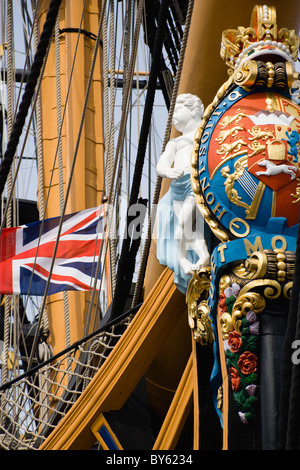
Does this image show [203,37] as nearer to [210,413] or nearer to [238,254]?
[238,254]

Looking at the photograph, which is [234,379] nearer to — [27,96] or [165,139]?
[27,96]

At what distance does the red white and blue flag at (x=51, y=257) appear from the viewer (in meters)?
7.48

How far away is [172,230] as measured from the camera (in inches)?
159

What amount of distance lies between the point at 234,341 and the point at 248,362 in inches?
3.7

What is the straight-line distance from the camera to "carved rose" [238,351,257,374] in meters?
3.32

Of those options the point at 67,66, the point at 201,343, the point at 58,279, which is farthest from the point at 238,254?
the point at 67,66

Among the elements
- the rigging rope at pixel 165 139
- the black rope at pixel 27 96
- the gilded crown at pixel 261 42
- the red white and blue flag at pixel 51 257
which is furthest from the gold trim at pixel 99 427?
the red white and blue flag at pixel 51 257

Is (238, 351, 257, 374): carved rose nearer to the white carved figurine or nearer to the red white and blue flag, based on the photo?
the white carved figurine

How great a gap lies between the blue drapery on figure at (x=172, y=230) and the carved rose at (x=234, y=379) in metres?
0.62

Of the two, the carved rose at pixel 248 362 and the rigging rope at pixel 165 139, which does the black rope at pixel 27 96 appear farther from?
the carved rose at pixel 248 362

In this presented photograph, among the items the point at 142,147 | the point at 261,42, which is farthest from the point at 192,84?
the point at 142,147

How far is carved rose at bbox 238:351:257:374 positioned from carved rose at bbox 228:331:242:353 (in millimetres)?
39

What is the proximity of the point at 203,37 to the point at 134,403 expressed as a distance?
1922 millimetres

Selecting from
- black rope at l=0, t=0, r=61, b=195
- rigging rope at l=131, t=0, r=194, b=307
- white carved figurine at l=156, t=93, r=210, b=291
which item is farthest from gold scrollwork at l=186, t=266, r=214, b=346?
rigging rope at l=131, t=0, r=194, b=307
